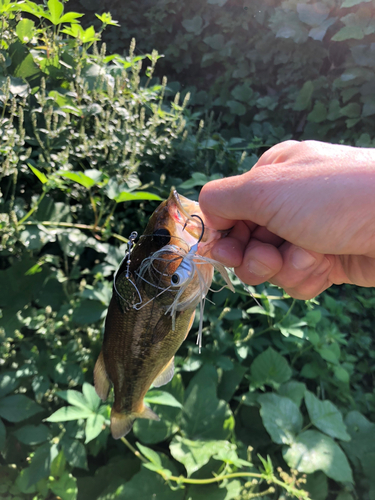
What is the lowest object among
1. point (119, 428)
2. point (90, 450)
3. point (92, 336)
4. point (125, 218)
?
point (90, 450)

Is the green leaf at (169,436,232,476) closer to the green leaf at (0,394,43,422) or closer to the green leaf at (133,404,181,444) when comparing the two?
the green leaf at (133,404,181,444)

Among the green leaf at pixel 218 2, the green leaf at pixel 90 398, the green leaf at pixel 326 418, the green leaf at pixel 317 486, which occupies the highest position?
the green leaf at pixel 218 2

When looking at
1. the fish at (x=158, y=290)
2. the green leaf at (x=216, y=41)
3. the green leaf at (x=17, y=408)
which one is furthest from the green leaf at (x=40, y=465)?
the green leaf at (x=216, y=41)

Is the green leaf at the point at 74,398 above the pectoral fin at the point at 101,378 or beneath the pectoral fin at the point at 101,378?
beneath

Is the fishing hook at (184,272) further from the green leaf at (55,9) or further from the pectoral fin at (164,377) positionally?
the green leaf at (55,9)

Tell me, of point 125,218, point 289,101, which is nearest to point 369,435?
point 125,218

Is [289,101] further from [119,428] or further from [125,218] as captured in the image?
[119,428]
